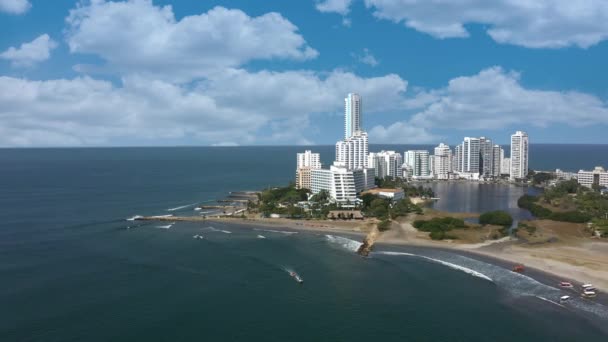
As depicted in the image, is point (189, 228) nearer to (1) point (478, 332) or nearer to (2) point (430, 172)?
(1) point (478, 332)

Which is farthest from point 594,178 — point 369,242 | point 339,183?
point 369,242

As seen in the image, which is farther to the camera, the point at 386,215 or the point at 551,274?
the point at 386,215

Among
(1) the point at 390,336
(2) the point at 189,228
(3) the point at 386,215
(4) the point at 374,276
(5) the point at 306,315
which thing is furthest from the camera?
(3) the point at 386,215

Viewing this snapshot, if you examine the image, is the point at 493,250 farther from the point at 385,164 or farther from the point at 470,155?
the point at 470,155

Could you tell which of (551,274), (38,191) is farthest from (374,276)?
(38,191)

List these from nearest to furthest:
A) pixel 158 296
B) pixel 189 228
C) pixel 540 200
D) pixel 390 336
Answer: pixel 390 336 → pixel 158 296 → pixel 189 228 → pixel 540 200

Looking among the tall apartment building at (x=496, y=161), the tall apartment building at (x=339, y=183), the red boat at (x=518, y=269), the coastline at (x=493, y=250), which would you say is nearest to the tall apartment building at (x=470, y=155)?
the tall apartment building at (x=496, y=161)
